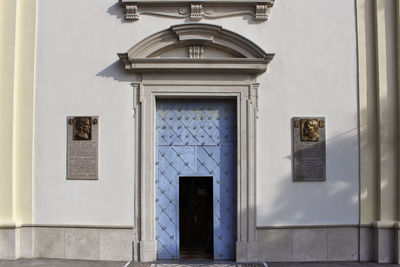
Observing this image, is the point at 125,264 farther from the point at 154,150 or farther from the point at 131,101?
the point at 131,101

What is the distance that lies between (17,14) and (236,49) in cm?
424

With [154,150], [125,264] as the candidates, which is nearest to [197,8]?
[154,150]

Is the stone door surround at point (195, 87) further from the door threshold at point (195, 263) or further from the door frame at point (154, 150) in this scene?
the door threshold at point (195, 263)

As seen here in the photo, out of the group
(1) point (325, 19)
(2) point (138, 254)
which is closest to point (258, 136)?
(1) point (325, 19)

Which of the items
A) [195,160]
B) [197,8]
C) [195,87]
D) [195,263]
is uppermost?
[197,8]

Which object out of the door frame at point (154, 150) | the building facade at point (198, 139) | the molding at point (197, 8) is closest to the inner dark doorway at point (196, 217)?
the building facade at point (198, 139)

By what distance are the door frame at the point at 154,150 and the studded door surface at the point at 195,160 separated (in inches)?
9.6

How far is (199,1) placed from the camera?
26.0 ft

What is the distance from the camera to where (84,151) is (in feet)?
26.0

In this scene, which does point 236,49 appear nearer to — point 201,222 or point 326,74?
point 326,74

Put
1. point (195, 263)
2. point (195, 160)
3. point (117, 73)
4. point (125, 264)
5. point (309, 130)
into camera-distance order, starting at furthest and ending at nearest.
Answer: point (195, 160) → point (117, 73) → point (309, 130) → point (195, 263) → point (125, 264)

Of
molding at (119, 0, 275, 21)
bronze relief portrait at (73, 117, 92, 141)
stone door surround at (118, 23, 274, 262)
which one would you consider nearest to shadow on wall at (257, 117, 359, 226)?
stone door surround at (118, 23, 274, 262)

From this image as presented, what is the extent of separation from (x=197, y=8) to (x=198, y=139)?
8.21 feet

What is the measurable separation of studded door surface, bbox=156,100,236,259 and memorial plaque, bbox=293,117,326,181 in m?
1.18
